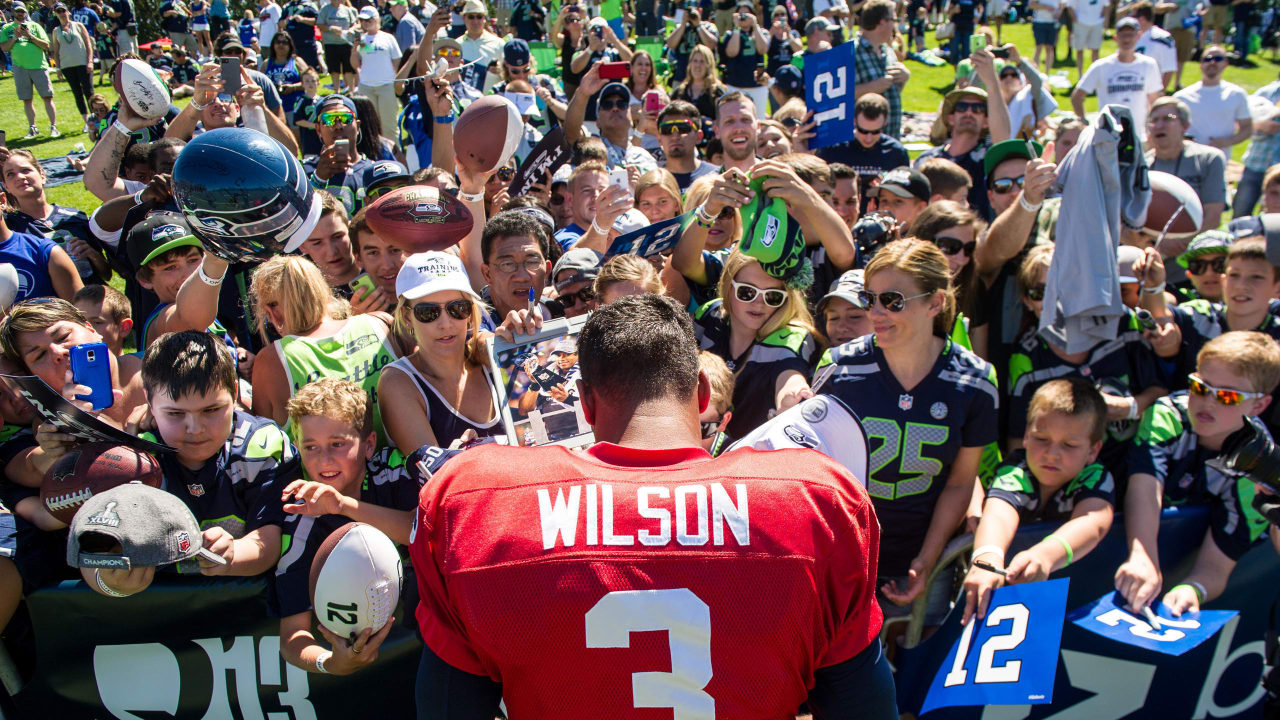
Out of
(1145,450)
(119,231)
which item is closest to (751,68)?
(119,231)

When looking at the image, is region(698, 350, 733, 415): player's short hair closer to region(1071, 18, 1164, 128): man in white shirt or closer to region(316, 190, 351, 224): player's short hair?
region(316, 190, 351, 224): player's short hair

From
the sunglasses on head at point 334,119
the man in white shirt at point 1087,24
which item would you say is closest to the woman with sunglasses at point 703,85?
the sunglasses on head at point 334,119

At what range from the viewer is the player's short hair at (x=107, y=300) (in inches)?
177

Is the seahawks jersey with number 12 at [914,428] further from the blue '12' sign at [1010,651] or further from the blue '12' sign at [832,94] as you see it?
the blue '12' sign at [832,94]

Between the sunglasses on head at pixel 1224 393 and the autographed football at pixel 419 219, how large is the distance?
11.0 ft

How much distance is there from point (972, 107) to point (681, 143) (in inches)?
95.5

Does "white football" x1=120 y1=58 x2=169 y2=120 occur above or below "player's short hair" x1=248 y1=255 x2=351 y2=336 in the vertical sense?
above

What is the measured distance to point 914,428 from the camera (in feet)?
11.5

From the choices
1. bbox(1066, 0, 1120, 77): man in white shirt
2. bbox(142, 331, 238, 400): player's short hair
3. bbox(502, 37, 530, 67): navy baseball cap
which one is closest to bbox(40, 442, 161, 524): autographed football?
bbox(142, 331, 238, 400): player's short hair

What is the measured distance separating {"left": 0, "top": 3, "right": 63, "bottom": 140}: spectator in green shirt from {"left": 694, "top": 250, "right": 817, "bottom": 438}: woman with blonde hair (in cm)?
1596

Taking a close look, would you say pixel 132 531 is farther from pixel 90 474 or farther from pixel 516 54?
pixel 516 54

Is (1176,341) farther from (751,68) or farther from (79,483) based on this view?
(751,68)

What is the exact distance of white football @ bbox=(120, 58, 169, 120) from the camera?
584cm

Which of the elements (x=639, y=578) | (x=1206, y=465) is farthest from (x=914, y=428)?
(x=639, y=578)
